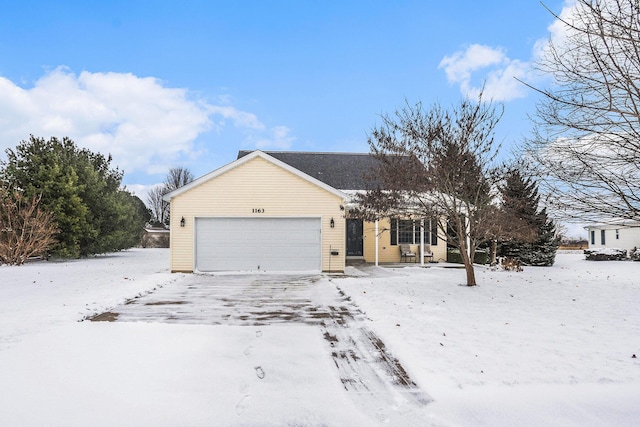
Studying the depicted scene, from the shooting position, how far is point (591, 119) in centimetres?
577

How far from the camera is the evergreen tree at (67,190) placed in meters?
18.1

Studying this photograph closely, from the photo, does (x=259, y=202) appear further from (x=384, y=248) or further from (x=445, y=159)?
(x=384, y=248)

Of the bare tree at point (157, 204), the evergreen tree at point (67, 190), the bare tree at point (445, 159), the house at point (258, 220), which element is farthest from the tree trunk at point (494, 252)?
the bare tree at point (157, 204)

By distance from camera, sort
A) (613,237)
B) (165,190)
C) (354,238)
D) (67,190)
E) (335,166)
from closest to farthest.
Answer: (67,190) → (354,238) → (335,166) → (613,237) → (165,190)

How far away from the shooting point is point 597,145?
5.94 m

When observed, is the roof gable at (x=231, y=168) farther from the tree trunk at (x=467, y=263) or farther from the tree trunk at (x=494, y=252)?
the tree trunk at (x=494, y=252)

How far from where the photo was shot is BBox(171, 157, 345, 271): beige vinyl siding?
44.5 ft

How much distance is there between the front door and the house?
173 inches

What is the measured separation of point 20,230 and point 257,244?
11599 mm

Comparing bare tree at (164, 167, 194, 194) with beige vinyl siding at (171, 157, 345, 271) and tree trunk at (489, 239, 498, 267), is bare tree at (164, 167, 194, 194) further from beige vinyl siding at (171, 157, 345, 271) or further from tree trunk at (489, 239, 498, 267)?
tree trunk at (489, 239, 498, 267)

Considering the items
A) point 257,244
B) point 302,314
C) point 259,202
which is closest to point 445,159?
point 302,314

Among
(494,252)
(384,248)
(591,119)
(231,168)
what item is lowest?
(494,252)

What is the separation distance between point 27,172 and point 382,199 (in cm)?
1791

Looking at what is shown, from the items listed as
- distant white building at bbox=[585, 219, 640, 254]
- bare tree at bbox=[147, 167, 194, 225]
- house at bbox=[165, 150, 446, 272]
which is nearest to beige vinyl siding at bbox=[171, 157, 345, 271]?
house at bbox=[165, 150, 446, 272]
